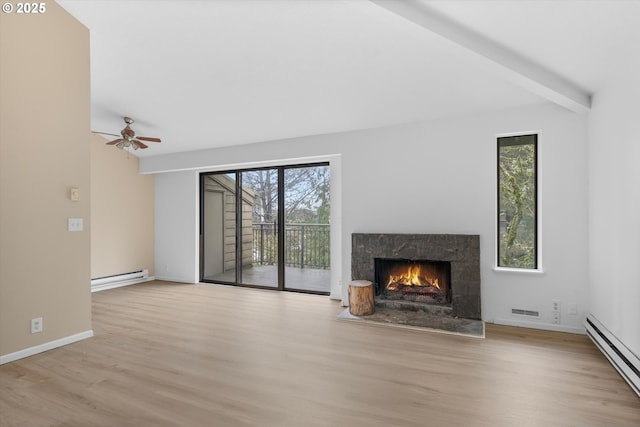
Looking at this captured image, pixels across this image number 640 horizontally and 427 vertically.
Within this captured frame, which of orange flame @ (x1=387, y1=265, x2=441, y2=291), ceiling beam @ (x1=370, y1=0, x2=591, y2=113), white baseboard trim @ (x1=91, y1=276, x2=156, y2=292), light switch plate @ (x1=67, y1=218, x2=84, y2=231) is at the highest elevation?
ceiling beam @ (x1=370, y1=0, x2=591, y2=113)

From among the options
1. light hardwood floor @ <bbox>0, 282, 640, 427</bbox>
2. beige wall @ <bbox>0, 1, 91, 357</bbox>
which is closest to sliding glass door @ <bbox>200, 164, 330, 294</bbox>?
light hardwood floor @ <bbox>0, 282, 640, 427</bbox>

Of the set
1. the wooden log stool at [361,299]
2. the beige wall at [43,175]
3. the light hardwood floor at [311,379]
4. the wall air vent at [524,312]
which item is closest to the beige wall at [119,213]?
the light hardwood floor at [311,379]

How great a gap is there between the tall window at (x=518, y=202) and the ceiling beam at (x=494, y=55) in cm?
64

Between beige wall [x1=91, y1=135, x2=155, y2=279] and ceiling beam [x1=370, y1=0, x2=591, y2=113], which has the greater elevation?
ceiling beam [x1=370, y1=0, x2=591, y2=113]

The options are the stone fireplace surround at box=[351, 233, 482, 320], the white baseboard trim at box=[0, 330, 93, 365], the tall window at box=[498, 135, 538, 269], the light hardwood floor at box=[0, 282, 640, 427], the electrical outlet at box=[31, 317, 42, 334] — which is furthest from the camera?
the stone fireplace surround at box=[351, 233, 482, 320]

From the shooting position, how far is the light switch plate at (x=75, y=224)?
3.22 meters

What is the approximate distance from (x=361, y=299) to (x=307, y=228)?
170cm

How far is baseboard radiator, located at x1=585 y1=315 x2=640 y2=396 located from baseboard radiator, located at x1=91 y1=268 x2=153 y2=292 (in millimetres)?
6775

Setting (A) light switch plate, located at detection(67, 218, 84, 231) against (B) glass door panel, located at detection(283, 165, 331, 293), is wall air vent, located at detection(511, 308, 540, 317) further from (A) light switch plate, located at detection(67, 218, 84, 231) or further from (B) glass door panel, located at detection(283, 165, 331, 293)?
(A) light switch plate, located at detection(67, 218, 84, 231)

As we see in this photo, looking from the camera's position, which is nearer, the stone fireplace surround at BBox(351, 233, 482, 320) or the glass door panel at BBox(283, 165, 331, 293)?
the stone fireplace surround at BBox(351, 233, 482, 320)

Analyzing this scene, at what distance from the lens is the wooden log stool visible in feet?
12.9

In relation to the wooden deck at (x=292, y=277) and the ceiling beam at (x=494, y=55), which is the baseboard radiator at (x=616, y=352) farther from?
the wooden deck at (x=292, y=277)

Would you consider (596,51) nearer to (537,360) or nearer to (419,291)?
(537,360)

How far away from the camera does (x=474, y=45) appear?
93.9 inches
